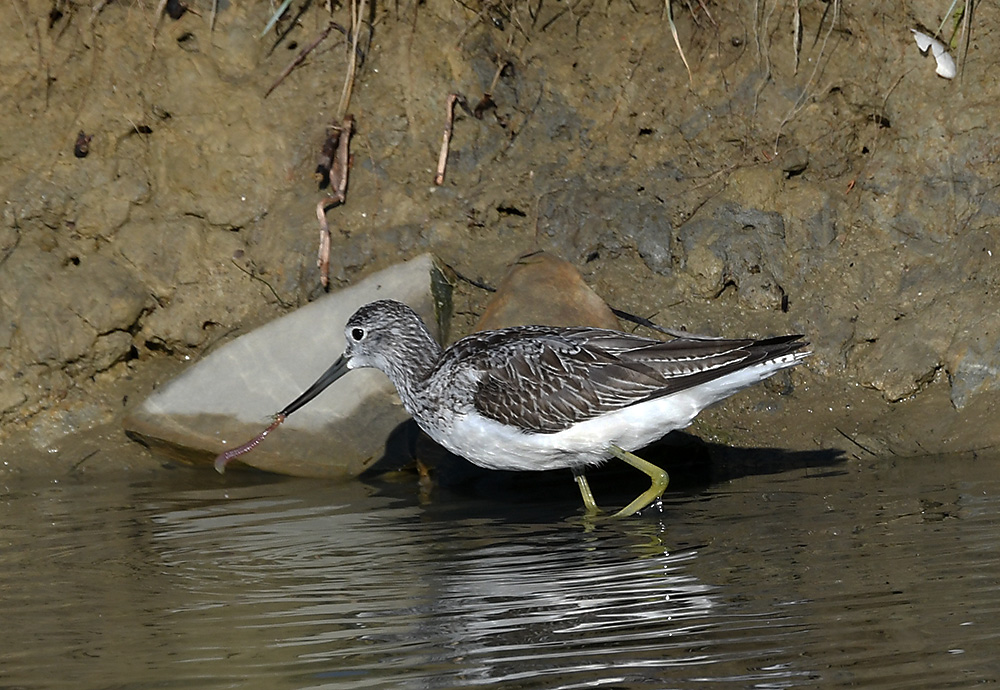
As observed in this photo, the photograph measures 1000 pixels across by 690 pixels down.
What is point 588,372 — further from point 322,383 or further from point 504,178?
point 504,178

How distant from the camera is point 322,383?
809 centimetres

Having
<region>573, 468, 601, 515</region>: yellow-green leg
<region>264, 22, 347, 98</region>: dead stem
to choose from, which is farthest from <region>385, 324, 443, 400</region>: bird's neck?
<region>264, 22, 347, 98</region>: dead stem

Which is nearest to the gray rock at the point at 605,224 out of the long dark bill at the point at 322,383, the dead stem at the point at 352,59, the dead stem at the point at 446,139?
the dead stem at the point at 446,139

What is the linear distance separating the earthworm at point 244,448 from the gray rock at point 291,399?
0.25 metres

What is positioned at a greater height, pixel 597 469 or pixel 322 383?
pixel 322 383

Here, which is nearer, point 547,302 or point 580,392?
point 580,392

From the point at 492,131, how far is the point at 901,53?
10.0ft

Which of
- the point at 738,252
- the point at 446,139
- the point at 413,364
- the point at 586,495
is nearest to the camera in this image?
the point at 586,495

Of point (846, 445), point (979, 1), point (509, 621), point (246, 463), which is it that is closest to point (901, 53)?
point (979, 1)

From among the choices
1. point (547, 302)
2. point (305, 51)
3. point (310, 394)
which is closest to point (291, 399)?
point (310, 394)

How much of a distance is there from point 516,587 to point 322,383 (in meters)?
3.07

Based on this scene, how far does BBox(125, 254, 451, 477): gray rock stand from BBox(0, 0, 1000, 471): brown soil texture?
533 millimetres

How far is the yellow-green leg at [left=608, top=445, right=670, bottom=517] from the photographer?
701 centimetres

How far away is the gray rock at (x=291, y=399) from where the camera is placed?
27.2ft
